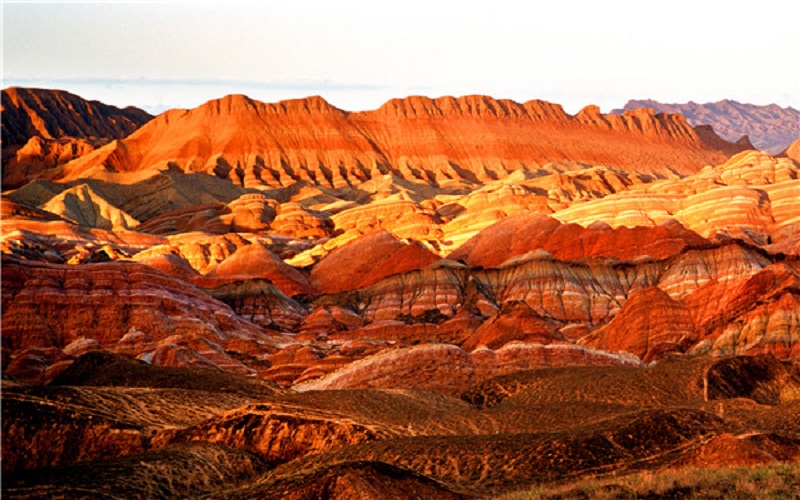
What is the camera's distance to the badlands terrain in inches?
1391

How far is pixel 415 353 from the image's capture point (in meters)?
65.6

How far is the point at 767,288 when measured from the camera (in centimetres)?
10281

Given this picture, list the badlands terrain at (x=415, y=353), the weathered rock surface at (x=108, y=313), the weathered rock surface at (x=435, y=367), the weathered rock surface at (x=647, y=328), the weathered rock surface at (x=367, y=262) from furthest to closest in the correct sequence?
the weathered rock surface at (x=367, y=262), the weathered rock surface at (x=647, y=328), the weathered rock surface at (x=108, y=313), the weathered rock surface at (x=435, y=367), the badlands terrain at (x=415, y=353)

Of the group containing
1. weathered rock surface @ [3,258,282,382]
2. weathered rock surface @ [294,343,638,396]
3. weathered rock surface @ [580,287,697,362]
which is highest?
weathered rock surface @ [294,343,638,396]

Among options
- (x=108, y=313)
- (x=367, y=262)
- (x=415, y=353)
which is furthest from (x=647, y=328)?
(x=367, y=262)

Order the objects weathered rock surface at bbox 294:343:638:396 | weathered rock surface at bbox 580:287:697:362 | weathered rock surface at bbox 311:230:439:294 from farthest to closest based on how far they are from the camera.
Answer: weathered rock surface at bbox 311:230:439:294 < weathered rock surface at bbox 580:287:697:362 < weathered rock surface at bbox 294:343:638:396

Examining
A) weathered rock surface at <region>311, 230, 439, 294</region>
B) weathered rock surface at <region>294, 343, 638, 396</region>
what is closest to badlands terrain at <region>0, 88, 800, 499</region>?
weathered rock surface at <region>294, 343, 638, 396</region>

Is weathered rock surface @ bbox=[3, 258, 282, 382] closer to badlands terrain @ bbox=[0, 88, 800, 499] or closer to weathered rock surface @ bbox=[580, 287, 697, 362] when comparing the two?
badlands terrain @ bbox=[0, 88, 800, 499]

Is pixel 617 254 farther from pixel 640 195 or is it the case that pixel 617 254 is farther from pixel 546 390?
pixel 546 390

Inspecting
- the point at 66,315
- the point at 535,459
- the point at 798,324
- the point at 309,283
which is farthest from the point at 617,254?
the point at 535,459

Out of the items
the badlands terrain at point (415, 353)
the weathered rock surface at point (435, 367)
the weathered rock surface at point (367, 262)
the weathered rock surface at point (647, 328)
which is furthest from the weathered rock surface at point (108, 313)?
the weathered rock surface at point (367, 262)

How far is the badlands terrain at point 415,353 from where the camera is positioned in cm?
3534

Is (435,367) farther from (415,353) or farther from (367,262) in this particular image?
(367,262)

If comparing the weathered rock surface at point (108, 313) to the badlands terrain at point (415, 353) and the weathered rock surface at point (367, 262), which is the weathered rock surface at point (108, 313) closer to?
the badlands terrain at point (415, 353)
